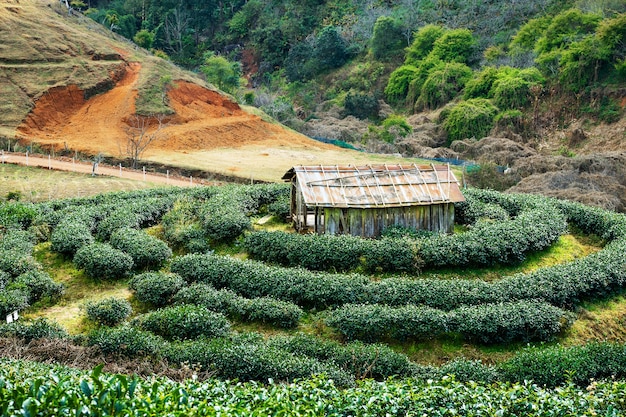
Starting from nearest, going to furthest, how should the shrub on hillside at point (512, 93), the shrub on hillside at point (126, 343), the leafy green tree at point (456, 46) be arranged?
the shrub on hillside at point (126, 343) → the shrub on hillside at point (512, 93) → the leafy green tree at point (456, 46)

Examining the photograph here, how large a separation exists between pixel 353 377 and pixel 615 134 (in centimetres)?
4024

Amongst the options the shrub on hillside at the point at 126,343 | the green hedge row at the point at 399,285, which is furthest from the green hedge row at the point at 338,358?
the green hedge row at the point at 399,285

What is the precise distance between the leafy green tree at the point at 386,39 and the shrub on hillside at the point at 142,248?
184 ft

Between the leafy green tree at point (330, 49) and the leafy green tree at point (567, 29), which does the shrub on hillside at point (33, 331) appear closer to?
the leafy green tree at point (567, 29)

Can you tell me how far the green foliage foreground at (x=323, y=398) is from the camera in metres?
10.4

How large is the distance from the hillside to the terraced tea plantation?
1637 centimetres

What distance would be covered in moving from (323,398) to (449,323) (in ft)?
24.3

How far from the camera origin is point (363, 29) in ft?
267

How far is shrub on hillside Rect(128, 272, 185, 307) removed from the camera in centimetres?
2095

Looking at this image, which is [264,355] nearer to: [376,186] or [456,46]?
[376,186]

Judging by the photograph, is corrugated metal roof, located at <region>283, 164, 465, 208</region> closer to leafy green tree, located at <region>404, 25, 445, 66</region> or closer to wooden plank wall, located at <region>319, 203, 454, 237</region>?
wooden plank wall, located at <region>319, 203, 454, 237</region>

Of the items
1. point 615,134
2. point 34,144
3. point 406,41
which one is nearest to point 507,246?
point 615,134

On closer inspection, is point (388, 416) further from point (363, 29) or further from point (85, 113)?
point (363, 29)

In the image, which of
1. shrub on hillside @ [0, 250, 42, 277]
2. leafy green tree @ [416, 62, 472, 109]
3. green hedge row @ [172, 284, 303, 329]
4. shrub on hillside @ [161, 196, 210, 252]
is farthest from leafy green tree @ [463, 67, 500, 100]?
shrub on hillside @ [0, 250, 42, 277]
